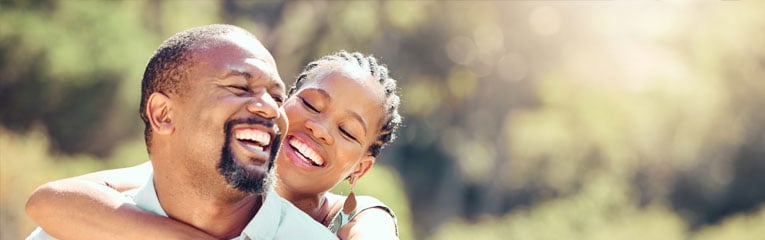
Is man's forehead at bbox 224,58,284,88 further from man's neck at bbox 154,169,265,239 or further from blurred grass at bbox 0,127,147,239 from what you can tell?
blurred grass at bbox 0,127,147,239

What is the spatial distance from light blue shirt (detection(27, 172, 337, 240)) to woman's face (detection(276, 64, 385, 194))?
53cm

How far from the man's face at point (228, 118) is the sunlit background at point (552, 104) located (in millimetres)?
6978

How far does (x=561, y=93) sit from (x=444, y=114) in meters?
1.88

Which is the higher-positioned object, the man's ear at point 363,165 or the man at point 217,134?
the man's ear at point 363,165

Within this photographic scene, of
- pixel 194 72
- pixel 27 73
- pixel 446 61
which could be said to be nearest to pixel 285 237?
pixel 194 72

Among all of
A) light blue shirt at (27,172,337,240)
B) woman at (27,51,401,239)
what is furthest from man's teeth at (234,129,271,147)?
woman at (27,51,401,239)

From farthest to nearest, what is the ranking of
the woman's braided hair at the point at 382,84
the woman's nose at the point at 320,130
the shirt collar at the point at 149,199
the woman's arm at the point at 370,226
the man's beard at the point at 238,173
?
the woman's braided hair at the point at 382,84 < the woman's nose at the point at 320,130 < the woman's arm at the point at 370,226 < the shirt collar at the point at 149,199 < the man's beard at the point at 238,173

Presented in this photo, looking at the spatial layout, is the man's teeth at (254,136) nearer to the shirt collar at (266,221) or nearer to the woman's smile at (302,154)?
the shirt collar at (266,221)

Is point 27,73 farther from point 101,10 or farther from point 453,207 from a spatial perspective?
point 453,207

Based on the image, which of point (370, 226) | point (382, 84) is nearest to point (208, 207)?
A: point (370, 226)

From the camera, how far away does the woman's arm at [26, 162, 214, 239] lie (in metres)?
1.78

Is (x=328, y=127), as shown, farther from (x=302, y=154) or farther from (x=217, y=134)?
(x=217, y=134)

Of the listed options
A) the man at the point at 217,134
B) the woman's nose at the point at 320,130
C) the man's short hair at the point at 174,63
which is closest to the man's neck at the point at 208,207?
the man at the point at 217,134

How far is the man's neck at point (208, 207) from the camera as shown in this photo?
1776 mm
